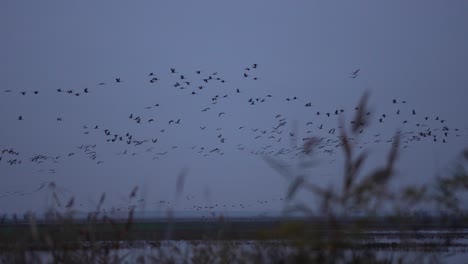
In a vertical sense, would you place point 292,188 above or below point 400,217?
above

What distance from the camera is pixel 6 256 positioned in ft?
28.9

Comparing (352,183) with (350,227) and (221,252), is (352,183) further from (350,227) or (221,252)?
(221,252)

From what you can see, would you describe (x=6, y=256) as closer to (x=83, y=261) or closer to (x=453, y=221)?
(x=83, y=261)

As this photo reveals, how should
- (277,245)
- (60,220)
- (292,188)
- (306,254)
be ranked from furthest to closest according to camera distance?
(277,245), (60,220), (306,254), (292,188)

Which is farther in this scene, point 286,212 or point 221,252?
point 221,252

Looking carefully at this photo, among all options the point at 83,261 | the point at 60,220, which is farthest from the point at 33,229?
the point at 83,261

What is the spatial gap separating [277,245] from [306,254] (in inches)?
76.8

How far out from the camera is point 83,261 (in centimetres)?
849

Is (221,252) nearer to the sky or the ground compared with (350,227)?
nearer to the ground

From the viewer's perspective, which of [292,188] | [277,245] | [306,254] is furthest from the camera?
[277,245]

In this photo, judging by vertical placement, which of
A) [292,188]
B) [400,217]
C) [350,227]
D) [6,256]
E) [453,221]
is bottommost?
[6,256]

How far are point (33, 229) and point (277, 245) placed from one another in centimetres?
327

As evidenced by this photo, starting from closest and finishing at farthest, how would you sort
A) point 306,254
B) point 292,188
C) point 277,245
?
point 292,188
point 306,254
point 277,245

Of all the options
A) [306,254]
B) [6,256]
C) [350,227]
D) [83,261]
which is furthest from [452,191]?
[6,256]
